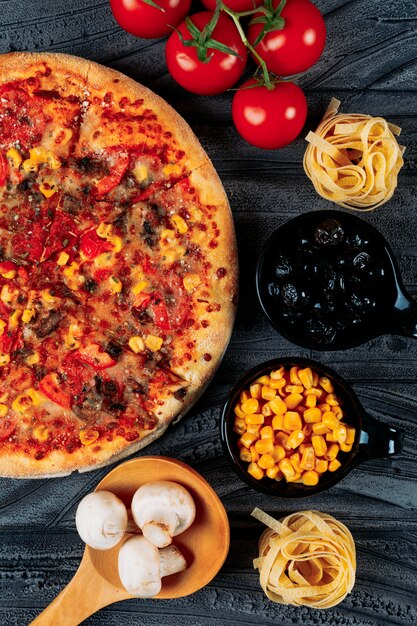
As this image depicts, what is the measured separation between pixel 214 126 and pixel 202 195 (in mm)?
529

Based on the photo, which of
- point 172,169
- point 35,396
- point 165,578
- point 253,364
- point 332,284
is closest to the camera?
point 332,284

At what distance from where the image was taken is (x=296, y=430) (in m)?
3.78

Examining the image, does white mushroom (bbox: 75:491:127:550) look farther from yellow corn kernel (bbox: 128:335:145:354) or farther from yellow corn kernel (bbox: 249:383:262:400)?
yellow corn kernel (bbox: 249:383:262:400)

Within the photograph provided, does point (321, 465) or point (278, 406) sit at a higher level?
point (278, 406)

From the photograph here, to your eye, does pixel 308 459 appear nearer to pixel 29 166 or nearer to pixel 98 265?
pixel 98 265

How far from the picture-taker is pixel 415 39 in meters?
4.10

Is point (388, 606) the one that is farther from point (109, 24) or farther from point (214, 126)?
point (109, 24)

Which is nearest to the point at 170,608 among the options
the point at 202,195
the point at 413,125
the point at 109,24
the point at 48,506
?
the point at 48,506

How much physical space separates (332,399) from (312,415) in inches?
6.0

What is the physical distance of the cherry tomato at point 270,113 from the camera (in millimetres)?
3764

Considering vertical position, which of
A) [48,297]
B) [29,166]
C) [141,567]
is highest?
[29,166]

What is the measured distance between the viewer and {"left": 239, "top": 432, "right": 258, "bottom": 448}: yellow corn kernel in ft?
12.5

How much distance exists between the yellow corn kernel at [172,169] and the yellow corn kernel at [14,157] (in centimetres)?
80

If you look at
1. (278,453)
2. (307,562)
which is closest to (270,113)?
(278,453)
